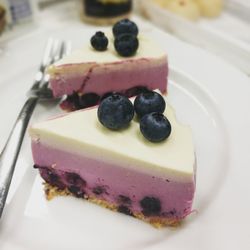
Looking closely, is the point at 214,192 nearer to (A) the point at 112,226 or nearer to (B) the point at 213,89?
(A) the point at 112,226

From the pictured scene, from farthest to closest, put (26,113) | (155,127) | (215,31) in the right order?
1. (215,31)
2. (26,113)
3. (155,127)

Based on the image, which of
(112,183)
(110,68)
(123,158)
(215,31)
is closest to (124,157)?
(123,158)

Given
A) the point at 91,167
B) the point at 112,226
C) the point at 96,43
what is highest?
the point at 96,43

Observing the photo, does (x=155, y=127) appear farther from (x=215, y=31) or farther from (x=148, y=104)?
(x=215, y=31)

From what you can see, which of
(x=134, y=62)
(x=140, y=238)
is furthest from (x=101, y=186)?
(x=134, y=62)

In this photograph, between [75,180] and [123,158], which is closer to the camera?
[123,158]

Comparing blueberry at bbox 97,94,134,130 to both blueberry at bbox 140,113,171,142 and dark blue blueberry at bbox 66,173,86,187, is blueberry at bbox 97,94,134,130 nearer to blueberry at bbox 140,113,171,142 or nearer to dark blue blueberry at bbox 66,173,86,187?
blueberry at bbox 140,113,171,142

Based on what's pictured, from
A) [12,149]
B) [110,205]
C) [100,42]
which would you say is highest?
[100,42]
